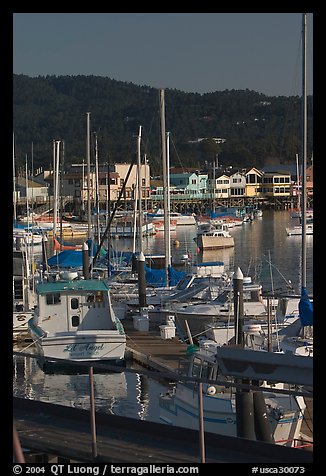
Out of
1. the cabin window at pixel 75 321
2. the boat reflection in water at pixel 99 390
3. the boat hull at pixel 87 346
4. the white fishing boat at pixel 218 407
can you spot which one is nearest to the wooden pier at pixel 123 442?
the white fishing boat at pixel 218 407

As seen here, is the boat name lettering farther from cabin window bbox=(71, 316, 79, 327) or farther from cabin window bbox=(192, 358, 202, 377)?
cabin window bbox=(192, 358, 202, 377)

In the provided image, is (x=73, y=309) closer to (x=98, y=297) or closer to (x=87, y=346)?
(x=98, y=297)

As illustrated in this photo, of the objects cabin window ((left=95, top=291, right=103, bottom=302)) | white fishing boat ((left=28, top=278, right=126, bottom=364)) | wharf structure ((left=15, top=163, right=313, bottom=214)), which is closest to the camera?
white fishing boat ((left=28, top=278, right=126, bottom=364))

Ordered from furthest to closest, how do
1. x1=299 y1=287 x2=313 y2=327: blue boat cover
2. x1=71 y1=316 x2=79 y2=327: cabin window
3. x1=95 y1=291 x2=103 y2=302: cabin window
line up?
x1=95 y1=291 x2=103 y2=302: cabin window, x1=71 y1=316 x2=79 y2=327: cabin window, x1=299 y1=287 x2=313 y2=327: blue boat cover

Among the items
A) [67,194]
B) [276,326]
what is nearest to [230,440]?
[276,326]

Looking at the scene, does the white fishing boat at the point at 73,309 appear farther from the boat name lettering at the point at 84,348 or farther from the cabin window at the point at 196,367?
the cabin window at the point at 196,367

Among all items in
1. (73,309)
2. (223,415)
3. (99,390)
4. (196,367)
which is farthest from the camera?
(73,309)

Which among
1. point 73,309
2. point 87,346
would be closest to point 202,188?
point 73,309

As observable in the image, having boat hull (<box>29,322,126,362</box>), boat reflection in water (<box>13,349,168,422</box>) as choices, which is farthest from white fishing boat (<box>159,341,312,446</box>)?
boat hull (<box>29,322,126,362</box>)

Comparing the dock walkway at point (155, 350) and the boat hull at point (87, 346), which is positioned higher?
the boat hull at point (87, 346)

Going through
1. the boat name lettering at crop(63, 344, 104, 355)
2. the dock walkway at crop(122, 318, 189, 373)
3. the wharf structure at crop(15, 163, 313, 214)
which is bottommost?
the dock walkway at crop(122, 318, 189, 373)

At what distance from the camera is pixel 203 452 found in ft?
21.3

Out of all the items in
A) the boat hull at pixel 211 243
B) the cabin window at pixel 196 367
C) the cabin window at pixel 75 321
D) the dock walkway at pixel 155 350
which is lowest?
the dock walkway at pixel 155 350

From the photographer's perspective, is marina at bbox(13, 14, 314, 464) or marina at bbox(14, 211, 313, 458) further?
marina at bbox(14, 211, 313, 458)
